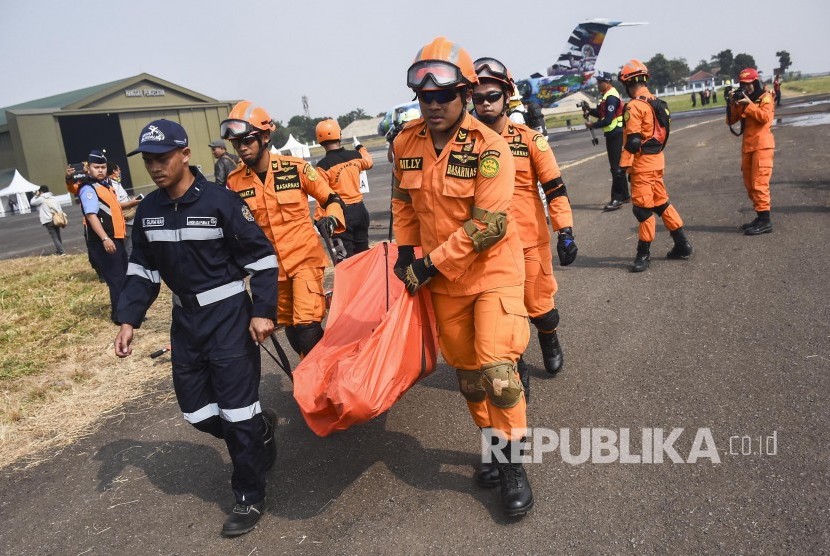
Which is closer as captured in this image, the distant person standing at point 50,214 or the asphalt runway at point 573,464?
the asphalt runway at point 573,464

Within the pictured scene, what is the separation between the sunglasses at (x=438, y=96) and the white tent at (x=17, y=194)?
41626mm

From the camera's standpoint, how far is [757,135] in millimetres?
7988

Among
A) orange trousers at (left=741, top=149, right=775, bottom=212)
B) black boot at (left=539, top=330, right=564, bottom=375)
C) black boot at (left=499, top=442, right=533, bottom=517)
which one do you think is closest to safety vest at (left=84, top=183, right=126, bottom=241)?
black boot at (left=539, top=330, right=564, bottom=375)

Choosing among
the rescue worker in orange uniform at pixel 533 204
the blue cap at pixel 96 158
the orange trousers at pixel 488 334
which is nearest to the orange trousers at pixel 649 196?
the rescue worker in orange uniform at pixel 533 204

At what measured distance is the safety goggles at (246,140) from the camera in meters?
4.47

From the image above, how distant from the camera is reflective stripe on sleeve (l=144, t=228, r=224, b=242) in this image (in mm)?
3369

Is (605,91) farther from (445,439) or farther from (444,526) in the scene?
(444,526)

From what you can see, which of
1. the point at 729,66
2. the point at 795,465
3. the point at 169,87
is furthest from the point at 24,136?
the point at 729,66

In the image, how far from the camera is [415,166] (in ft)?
11.2

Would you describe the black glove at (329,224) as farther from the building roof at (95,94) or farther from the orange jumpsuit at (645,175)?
the building roof at (95,94)

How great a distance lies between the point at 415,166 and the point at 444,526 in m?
1.97

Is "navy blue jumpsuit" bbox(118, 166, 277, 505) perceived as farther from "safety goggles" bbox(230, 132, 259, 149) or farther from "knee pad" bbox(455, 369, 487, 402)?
"knee pad" bbox(455, 369, 487, 402)

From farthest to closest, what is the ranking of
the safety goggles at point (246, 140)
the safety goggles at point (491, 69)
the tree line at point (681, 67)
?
the tree line at point (681, 67) → the safety goggles at point (246, 140) → the safety goggles at point (491, 69)

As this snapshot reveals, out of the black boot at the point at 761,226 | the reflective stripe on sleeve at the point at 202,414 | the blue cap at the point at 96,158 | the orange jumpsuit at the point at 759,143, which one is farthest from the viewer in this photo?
the black boot at the point at 761,226
